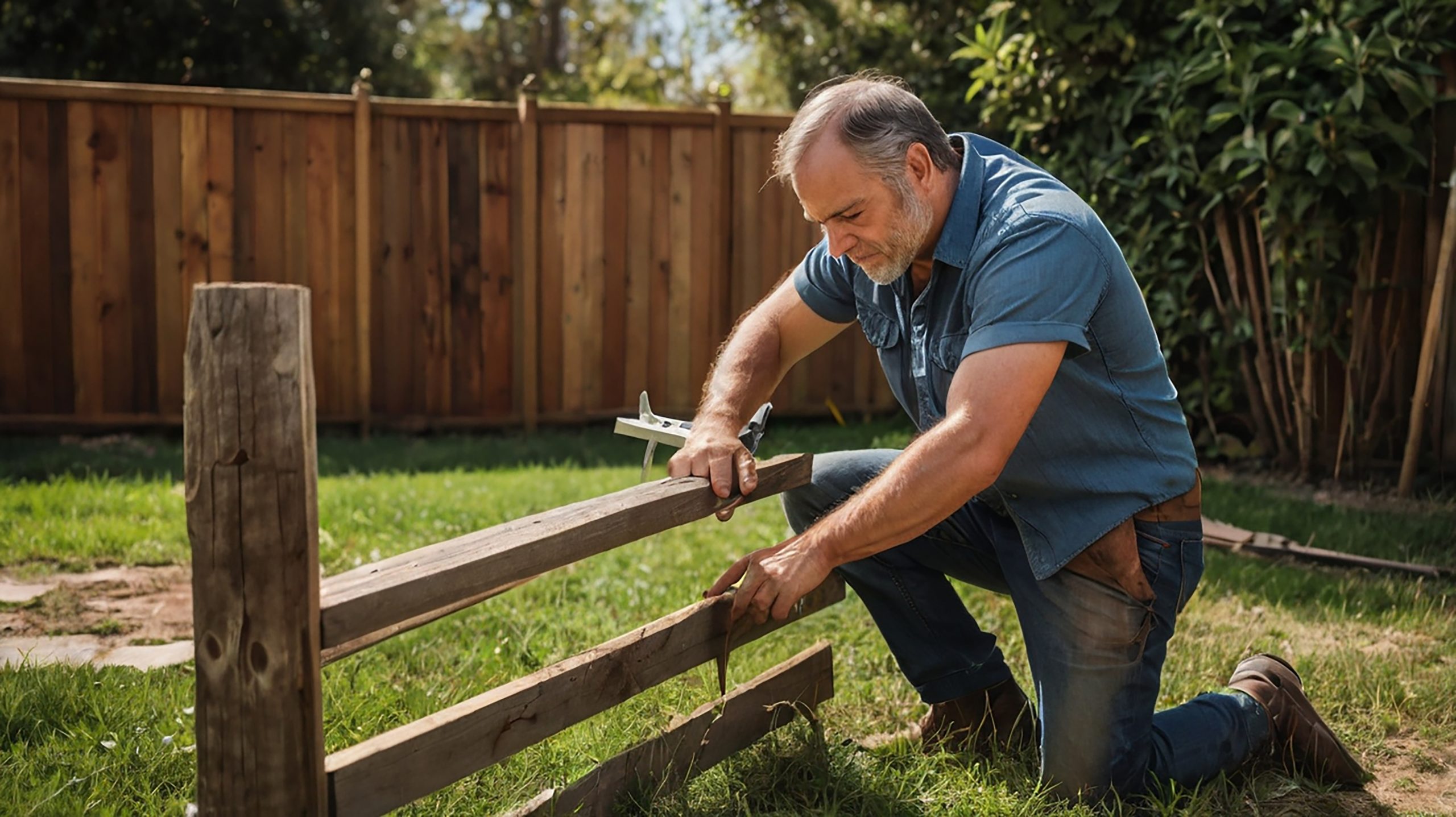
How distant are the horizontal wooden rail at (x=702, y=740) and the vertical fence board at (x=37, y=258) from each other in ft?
18.8

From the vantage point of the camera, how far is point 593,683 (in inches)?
89.5

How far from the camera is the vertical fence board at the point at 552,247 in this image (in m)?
7.24

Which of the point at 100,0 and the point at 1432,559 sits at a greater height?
the point at 100,0

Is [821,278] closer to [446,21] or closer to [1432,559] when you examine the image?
[1432,559]

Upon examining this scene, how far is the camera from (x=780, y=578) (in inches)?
92.7

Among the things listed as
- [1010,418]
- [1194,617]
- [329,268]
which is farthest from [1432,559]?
[329,268]

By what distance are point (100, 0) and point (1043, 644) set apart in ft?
34.1

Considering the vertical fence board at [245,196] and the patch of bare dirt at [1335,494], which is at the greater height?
the vertical fence board at [245,196]

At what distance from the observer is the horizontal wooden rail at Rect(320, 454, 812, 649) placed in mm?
1761

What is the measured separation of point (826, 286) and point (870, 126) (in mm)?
643

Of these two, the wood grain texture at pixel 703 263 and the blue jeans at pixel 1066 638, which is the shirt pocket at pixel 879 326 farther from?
the wood grain texture at pixel 703 263

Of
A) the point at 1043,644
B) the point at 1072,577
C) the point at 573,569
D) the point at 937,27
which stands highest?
the point at 937,27

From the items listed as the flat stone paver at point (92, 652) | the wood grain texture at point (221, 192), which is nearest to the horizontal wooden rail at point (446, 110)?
the wood grain texture at point (221, 192)

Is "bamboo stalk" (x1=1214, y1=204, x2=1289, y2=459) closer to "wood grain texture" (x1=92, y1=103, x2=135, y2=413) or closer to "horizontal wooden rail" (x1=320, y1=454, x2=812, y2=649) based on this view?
"horizontal wooden rail" (x1=320, y1=454, x2=812, y2=649)
